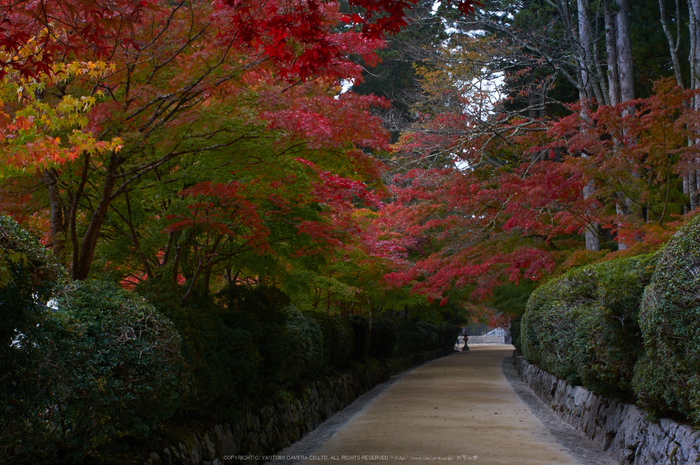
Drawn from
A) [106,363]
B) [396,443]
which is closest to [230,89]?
[106,363]

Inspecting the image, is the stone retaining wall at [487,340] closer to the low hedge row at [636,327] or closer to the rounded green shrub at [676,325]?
the low hedge row at [636,327]

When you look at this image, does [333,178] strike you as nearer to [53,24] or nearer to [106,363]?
[53,24]

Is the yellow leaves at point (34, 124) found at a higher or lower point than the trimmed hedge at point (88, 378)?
higher

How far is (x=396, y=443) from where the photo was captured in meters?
7.60

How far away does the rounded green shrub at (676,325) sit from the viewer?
4688mm

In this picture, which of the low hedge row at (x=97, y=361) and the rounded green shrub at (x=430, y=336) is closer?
the low hedge row at (x=97, y=361)

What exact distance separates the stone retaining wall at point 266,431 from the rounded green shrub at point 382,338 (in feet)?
15.4

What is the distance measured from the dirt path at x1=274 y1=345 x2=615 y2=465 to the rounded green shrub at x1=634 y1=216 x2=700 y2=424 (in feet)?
6.00

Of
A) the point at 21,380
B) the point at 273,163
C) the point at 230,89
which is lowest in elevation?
the point at 21,380

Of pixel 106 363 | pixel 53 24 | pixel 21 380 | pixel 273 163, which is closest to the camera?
pixel 21 380

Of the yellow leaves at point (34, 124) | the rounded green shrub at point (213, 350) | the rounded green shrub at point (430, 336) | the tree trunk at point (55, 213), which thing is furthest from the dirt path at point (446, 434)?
the rounded green shrub at point (430, 336)

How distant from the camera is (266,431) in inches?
301

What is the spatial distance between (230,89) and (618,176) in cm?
694

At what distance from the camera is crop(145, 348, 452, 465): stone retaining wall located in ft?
17.3
